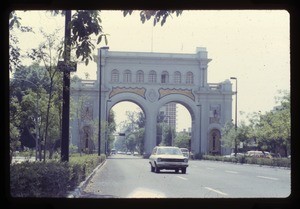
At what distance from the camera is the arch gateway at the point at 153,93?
16.7 meters

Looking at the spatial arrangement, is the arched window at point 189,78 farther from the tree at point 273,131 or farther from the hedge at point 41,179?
the hedge at point 41,179

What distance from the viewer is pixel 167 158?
21500 millimetres

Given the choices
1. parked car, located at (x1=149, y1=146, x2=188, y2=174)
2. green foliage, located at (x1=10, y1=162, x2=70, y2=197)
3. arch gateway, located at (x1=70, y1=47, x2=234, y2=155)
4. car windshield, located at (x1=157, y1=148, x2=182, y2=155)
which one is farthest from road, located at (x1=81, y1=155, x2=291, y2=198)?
arch gateway, located at (x1=70, y1=47, x2=234, y2=155)

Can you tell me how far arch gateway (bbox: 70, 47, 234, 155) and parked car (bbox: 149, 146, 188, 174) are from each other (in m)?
1.76

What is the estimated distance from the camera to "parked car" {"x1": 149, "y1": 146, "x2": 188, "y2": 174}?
21484 millimetres

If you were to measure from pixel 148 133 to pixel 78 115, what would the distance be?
2258cm

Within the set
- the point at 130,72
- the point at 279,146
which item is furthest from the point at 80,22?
the point at 279,146

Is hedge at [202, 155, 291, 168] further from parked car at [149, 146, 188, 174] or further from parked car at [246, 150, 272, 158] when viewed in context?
parked car at [149, 146, 188, 174]

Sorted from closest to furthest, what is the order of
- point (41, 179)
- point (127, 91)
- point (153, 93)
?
point (41, 179)
point (153, 93)
point (127, 91)

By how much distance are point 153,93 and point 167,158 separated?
1700 centimetres

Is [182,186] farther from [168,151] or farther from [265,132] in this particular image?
[265,132]

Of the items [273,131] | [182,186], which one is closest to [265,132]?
[273,131]
